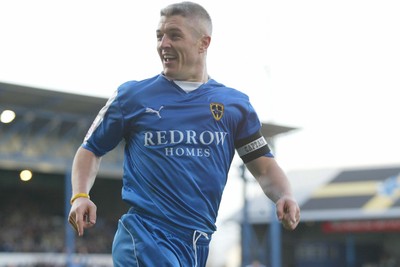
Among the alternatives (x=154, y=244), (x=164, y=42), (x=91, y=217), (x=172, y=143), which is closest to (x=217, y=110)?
(x=172, y=143)

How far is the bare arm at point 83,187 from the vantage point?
147 inches

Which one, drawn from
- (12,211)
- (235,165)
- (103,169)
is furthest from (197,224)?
(12,211)

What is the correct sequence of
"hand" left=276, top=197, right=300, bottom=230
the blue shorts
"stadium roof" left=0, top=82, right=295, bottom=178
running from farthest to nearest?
"stadium roof" left=0, top=82, right=295, bottom=178
"hand" left=276, top=197, right=300, bottom=230
the blue shorts

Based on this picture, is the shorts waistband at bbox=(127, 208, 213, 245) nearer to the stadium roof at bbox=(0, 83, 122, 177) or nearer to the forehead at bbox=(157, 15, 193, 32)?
the forehead at bbox=(157, 15, 193, 32)

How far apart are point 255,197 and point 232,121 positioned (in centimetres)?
4182

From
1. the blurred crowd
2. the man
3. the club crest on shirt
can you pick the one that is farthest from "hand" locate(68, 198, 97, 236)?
the blurred crowd

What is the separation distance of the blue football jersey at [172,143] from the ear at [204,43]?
7.4 inches

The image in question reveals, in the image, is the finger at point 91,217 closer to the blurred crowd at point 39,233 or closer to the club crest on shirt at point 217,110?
the club crest on shirt at point 217,110

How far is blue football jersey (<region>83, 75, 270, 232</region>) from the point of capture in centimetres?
396

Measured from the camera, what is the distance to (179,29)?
12.9ft

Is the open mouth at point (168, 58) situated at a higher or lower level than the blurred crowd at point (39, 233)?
lower

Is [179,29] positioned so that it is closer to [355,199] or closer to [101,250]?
[101,250]

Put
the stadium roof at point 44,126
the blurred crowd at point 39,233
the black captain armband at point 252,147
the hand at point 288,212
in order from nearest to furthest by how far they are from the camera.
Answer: the hand at point 288,212 → the black captain armband at point 252,147 → the stadium roof at point 44,126 → the blurred crowd at point 39,233

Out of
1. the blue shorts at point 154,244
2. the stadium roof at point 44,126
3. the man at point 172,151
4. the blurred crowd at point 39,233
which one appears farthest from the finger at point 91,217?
the blurred crowd at point 39,233
